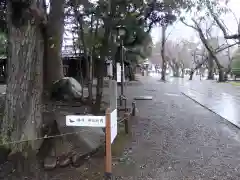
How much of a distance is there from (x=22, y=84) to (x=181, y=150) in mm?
3354

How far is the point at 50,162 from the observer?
16.5ft

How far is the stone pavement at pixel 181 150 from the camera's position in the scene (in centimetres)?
479

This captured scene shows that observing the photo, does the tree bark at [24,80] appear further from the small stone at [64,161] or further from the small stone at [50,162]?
the small stone at [64,161]

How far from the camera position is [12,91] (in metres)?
5.25

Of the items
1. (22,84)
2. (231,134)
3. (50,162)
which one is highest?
(22,84)

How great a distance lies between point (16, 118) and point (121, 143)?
7.92 feet

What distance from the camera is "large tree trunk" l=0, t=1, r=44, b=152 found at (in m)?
5.15

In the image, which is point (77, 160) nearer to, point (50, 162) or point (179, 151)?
point (50, 162)

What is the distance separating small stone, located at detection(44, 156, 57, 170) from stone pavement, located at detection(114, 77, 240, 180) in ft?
3.42

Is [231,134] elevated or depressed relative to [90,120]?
depressed

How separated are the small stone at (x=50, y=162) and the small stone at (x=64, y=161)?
97 millimetres

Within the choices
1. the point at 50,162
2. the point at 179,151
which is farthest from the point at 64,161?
the point at 179,151

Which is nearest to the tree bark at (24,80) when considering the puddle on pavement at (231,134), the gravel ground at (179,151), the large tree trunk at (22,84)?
the large tree trunk at (22,84)

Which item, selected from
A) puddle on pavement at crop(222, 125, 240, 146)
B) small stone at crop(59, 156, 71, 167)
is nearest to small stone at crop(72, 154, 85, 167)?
small stone at crop(59, 156, 71, 167)
